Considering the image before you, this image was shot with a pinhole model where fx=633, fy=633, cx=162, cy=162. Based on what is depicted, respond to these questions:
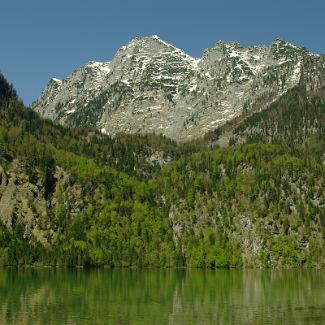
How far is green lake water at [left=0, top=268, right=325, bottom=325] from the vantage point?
91.4 meters

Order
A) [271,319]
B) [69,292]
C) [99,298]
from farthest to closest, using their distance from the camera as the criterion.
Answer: [69,292] → [99,298] → [271,319]

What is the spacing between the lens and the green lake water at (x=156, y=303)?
300ft

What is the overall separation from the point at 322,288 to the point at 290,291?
13.7 metres

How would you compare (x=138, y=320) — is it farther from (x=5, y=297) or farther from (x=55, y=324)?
(x=5, y=297)

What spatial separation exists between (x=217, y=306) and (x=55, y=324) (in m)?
34.7

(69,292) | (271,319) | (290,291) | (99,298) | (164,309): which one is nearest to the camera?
(271,319)

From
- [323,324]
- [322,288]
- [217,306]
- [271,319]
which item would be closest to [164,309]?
A: [217,306]

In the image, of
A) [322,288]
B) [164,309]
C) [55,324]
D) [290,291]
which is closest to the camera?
[55,324]

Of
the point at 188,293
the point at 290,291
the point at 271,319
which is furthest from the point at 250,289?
the point at 271,319

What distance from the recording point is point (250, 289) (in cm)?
14775

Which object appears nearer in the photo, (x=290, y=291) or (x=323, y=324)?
(x=323, y=324)

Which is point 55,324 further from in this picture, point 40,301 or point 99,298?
point 99,298

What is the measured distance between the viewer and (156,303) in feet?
371

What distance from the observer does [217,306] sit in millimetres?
109375
